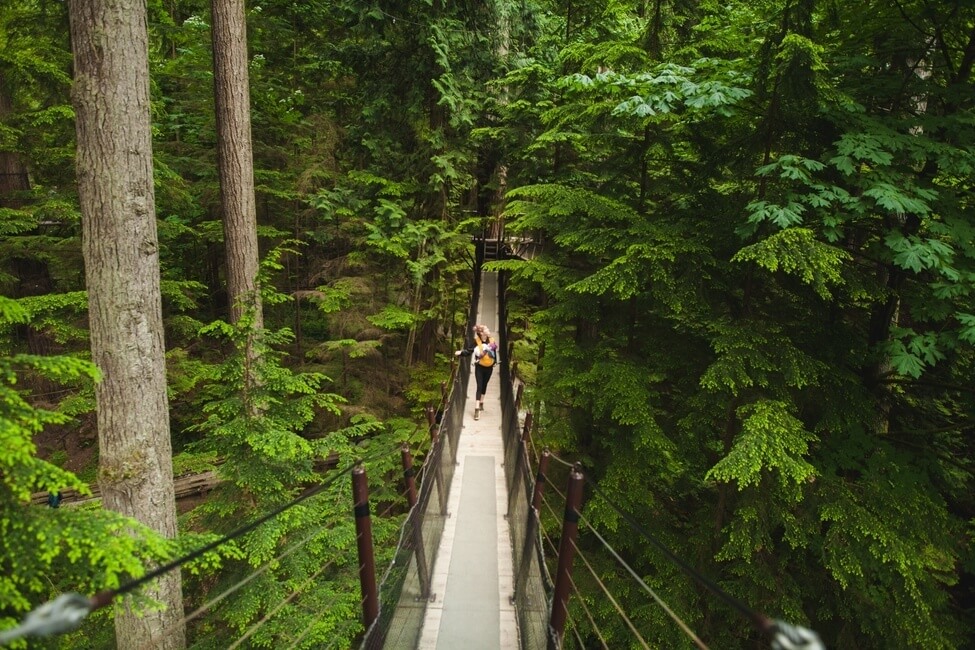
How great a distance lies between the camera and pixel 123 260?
2.84 m

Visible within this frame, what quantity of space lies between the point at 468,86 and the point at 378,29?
5.57 ft

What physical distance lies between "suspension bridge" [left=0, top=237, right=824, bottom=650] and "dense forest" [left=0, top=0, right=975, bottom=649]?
1.23 feet

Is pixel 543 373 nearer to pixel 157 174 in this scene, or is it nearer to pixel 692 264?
pixel 692 264

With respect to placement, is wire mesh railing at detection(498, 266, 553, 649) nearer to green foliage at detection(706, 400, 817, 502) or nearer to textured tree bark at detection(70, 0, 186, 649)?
green foliage at detection(706, 400, 817, 502)

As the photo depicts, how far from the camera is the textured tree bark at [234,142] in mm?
4602

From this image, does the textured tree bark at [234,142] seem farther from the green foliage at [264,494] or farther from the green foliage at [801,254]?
the green foliage at [801,254]

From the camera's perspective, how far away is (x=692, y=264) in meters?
4.40

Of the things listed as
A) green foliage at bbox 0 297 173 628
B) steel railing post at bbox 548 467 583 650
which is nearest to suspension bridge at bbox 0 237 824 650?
steel railing post at bbox 548 467 583 650

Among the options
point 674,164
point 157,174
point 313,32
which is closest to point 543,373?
point 674,164

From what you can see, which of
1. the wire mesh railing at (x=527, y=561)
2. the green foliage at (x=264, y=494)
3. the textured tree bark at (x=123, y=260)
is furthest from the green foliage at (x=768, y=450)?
the textured tree bark at (x=123, y=260)

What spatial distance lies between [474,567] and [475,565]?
0.03m

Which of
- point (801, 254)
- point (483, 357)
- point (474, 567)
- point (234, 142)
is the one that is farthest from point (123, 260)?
point (483, 357)

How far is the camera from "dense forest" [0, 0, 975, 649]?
2.89m

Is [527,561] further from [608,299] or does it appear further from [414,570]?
[608,299]
